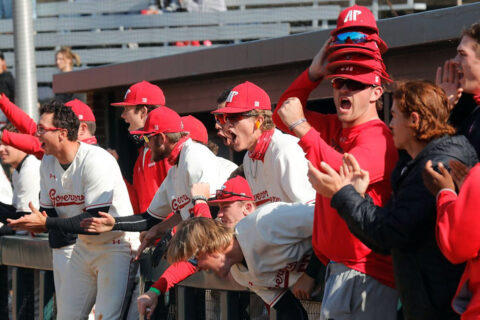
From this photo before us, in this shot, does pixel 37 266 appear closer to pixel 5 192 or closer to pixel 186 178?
pixel 186 178

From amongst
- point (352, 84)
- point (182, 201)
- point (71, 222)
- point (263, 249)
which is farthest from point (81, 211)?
point (352, 84)

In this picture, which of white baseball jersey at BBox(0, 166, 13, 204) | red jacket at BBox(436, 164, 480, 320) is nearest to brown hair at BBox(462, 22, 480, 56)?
red jacket at BBox(436, 164, 480, 320)

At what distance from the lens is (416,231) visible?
315 cm

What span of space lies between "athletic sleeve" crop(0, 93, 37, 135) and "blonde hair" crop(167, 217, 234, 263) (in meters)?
4.08

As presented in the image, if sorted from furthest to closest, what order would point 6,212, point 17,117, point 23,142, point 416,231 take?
point 17,117, point 6,212, point 23,142, point 416,231

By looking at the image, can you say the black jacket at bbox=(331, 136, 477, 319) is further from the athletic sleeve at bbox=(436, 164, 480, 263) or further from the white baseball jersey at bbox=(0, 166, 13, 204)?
the white baseball jersey at bbox=(0, 166, 13, 204)

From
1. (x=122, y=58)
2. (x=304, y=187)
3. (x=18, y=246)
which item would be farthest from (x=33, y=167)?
(x=122, y=58)

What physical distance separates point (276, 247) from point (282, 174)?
0.82 m

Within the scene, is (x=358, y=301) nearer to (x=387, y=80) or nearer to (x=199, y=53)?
(x=387, y=80)

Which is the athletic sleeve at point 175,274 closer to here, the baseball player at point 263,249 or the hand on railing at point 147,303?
the hand on railing at point 147,303

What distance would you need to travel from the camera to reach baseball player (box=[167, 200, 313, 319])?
391cm

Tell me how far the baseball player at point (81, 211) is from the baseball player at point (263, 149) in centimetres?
131

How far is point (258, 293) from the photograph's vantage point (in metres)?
4.02

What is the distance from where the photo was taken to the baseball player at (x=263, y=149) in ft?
15.1
